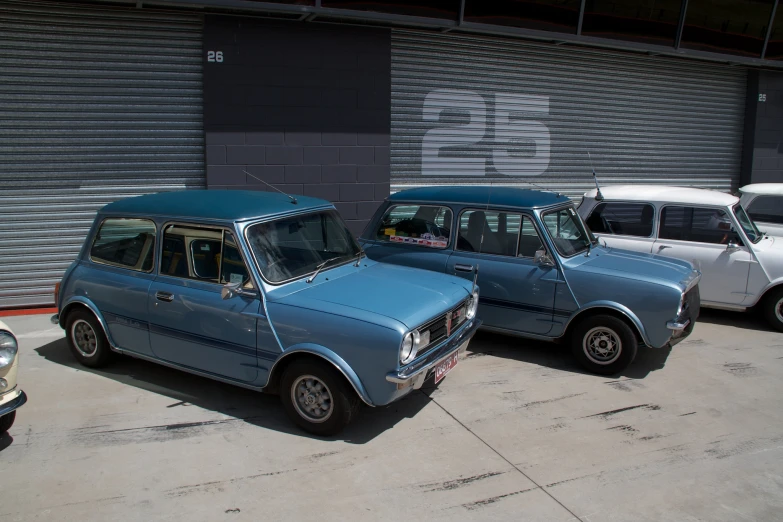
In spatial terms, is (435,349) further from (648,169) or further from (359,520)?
(648,169)

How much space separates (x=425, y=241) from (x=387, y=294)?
204 centimetres

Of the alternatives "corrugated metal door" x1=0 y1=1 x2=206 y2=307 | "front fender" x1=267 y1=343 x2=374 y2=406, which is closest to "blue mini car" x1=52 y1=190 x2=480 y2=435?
"front fender" x1=267 y1=343 x2=374 y2=406

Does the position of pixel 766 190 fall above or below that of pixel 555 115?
below

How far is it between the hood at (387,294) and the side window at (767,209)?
5.97 meters

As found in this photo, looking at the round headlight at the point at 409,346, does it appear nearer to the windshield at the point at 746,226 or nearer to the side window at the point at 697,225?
the side window at the point at 697,225

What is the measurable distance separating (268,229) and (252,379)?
48.6 inches

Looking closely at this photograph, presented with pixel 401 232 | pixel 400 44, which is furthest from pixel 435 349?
pixel 400 44

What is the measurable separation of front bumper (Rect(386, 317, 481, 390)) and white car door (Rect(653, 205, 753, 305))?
12.4ft

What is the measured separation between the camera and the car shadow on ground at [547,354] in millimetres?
6395

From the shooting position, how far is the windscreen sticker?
22.5 ft

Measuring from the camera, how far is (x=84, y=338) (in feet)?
20.0

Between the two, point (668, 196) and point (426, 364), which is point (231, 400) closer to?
point (426, 364)

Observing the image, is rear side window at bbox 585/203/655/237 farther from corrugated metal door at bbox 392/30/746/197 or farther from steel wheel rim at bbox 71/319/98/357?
steel wheel rim at bbox 71/319/98/357

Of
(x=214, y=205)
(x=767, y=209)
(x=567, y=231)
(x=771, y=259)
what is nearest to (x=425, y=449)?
(x=214, y=205)
